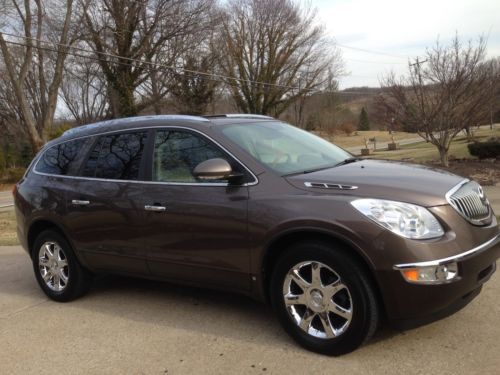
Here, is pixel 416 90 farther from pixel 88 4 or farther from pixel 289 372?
pixel 88 4

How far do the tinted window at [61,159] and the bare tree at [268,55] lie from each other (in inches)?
1346

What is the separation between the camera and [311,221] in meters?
3.54

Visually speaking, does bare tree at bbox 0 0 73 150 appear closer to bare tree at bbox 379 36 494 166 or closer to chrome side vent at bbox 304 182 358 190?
bare tree at bbox 379 36 494 166

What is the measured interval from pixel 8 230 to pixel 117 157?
760 cm

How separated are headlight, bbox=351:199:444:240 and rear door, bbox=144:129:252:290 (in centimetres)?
101

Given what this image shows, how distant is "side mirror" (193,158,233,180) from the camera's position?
386 centimetres

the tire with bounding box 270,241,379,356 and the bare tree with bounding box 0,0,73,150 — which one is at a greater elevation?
the bare tree with bounding box 0,0,73,150

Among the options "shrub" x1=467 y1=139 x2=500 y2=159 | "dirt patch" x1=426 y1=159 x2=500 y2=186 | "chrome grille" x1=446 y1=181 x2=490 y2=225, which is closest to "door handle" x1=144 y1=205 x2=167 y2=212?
"chrome grille" x1=446 y1=181 x2=490 y2=225

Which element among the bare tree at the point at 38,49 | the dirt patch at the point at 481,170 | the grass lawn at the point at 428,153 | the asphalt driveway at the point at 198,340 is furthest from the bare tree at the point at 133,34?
the asphalt driveway at the point at 198,340

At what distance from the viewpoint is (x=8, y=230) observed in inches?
444

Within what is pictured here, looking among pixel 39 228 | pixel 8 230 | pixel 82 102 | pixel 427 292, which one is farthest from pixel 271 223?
pixel 82 102

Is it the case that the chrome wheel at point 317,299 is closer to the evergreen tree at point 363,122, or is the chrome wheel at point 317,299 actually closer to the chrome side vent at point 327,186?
the chrome side vent at point 327,186

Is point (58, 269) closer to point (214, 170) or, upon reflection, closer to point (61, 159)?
point (61, 159)

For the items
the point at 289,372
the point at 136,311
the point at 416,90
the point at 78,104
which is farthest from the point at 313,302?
the point at 78,104
